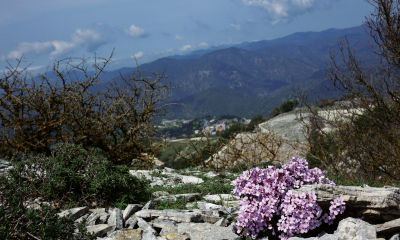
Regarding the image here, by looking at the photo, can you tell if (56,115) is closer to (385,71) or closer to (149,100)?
(149,100)

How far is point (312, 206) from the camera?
342cm

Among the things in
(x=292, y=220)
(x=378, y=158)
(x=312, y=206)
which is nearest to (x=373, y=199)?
(x=312, y=206)

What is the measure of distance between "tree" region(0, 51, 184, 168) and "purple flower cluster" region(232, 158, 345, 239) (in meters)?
5.89

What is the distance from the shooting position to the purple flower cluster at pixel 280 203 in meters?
3.45

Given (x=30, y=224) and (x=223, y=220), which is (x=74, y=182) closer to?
(x=30, y=224)

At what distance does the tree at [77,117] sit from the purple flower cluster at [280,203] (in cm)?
589

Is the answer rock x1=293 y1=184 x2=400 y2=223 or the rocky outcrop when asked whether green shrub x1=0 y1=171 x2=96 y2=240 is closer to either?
the rocky outcrop

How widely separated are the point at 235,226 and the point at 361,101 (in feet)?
21.7

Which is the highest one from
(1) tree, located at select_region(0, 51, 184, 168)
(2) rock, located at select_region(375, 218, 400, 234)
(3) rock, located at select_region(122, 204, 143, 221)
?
(1) tree, located at select_region(0, 51, 184, 168)

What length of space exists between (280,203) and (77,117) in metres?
7.26

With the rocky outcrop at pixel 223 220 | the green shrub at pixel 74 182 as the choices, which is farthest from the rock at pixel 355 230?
the green shrub at pixel 74 182

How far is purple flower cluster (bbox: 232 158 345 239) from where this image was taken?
3.45m

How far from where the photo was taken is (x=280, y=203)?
12.6 feet

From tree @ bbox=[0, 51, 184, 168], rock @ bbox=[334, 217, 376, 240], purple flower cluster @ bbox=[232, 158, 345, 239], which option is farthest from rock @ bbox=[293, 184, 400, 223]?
tree @ bbox=[0, 51, 184, 168]
